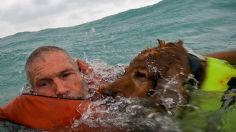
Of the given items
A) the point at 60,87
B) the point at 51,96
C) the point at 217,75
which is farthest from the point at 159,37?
the point at 217,75

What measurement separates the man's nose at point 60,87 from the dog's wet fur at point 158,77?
2.52ft

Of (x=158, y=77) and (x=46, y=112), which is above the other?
(x=158, y=77)

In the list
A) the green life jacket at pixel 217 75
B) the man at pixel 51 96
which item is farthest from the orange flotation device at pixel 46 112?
the green life jacket at pixel 217 75

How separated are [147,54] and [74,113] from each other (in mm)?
930

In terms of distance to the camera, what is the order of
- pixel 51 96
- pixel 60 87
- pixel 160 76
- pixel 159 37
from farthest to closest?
pixel 159 37 → pixel 60 87 → pixel 51 96 → pixel 160 76

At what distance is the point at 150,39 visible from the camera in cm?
1542

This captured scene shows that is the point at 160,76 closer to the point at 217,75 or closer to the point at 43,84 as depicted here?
the point at 217,75

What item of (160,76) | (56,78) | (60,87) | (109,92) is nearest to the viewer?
(160,76)

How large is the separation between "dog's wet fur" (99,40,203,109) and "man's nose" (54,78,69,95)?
768 millimetres

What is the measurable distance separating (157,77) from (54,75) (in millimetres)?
1473

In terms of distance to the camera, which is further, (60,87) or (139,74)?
(60,87)

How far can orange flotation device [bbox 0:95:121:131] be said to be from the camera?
167 inches

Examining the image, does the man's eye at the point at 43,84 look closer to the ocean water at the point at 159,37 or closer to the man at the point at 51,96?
the man at the point at 51,96

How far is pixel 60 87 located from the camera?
15.5ft
